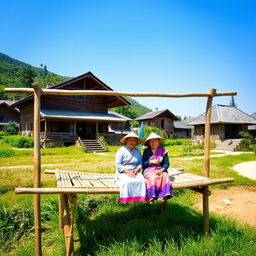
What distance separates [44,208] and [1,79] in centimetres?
9687

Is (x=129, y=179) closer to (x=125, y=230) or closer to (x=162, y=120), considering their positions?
(x=125, y=230)

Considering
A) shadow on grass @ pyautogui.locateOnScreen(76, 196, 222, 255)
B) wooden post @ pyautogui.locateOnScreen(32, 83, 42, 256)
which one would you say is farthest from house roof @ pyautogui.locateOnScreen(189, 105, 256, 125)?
wooden post @ pyautogui.locateOnScreen(32, 83, 42, 256)

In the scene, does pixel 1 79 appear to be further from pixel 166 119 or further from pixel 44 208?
pixel 44 208

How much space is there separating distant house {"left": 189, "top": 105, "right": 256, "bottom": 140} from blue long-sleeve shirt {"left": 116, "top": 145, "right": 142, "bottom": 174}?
22652 mm

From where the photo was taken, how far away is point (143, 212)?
4156mm

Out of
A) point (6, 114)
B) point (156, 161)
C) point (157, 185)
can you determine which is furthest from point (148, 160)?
point (6, 114)

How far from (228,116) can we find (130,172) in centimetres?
2554

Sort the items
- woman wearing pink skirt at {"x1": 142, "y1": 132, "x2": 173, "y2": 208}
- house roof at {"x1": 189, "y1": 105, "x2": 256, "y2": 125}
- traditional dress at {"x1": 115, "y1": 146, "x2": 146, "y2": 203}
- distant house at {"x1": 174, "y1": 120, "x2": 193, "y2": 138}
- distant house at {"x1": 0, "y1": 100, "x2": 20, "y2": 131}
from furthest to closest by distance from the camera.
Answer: distant house at {"x1": 174, "y1": 120, "x2": 193, "y2": 138} → distant house at {"x1": 0, "y1": 100, "x2": 20, "y2": 131} → house roof at {"x1": 189, "y1": 105, "x2": 256, "y2": 125} → woman wearing pink skirt at {"x1": 142, "y1": 132, "x2": 173, "y2": 208} → traditional dress at {"x1": 115, "y1": 146, "x2": 146, "y2": 203}

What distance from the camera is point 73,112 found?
2105 cm

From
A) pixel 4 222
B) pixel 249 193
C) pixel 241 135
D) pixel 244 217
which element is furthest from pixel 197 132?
pixel 4 222

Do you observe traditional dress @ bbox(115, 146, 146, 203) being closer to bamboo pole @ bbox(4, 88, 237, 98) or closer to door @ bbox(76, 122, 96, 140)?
bamboo pole @ bbox(4, 88, 237, 98)

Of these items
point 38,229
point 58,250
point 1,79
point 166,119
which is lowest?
point 58,250

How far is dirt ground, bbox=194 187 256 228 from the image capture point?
4102 mm

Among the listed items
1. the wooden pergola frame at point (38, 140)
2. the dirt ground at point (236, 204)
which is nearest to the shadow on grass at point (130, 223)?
the wooden pergola frame at point (38, 140)
